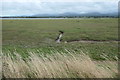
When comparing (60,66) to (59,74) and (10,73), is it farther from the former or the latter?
(10,73)

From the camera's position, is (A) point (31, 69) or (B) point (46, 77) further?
(A) point (31, 69)

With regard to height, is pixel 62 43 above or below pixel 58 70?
above

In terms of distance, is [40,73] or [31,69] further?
[31,69]

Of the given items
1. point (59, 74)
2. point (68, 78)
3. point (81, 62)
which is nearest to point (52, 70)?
point (59, 74)

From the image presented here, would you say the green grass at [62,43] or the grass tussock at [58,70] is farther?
the green grass at [62,43]

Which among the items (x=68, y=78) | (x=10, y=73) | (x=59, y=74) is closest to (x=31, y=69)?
(x=10, y=73)

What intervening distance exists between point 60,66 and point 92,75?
1.38 metres

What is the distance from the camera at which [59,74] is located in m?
5.84

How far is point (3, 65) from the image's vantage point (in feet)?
21.0

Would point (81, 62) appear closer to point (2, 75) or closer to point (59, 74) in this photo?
point (59, 74)

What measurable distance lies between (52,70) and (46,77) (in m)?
0.42

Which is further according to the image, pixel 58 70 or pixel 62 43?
pixel 62 43

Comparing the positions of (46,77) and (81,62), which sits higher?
(81,62)

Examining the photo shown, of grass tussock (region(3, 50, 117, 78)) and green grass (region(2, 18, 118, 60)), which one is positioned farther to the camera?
green grass (region(2, 18, 118, 60))
